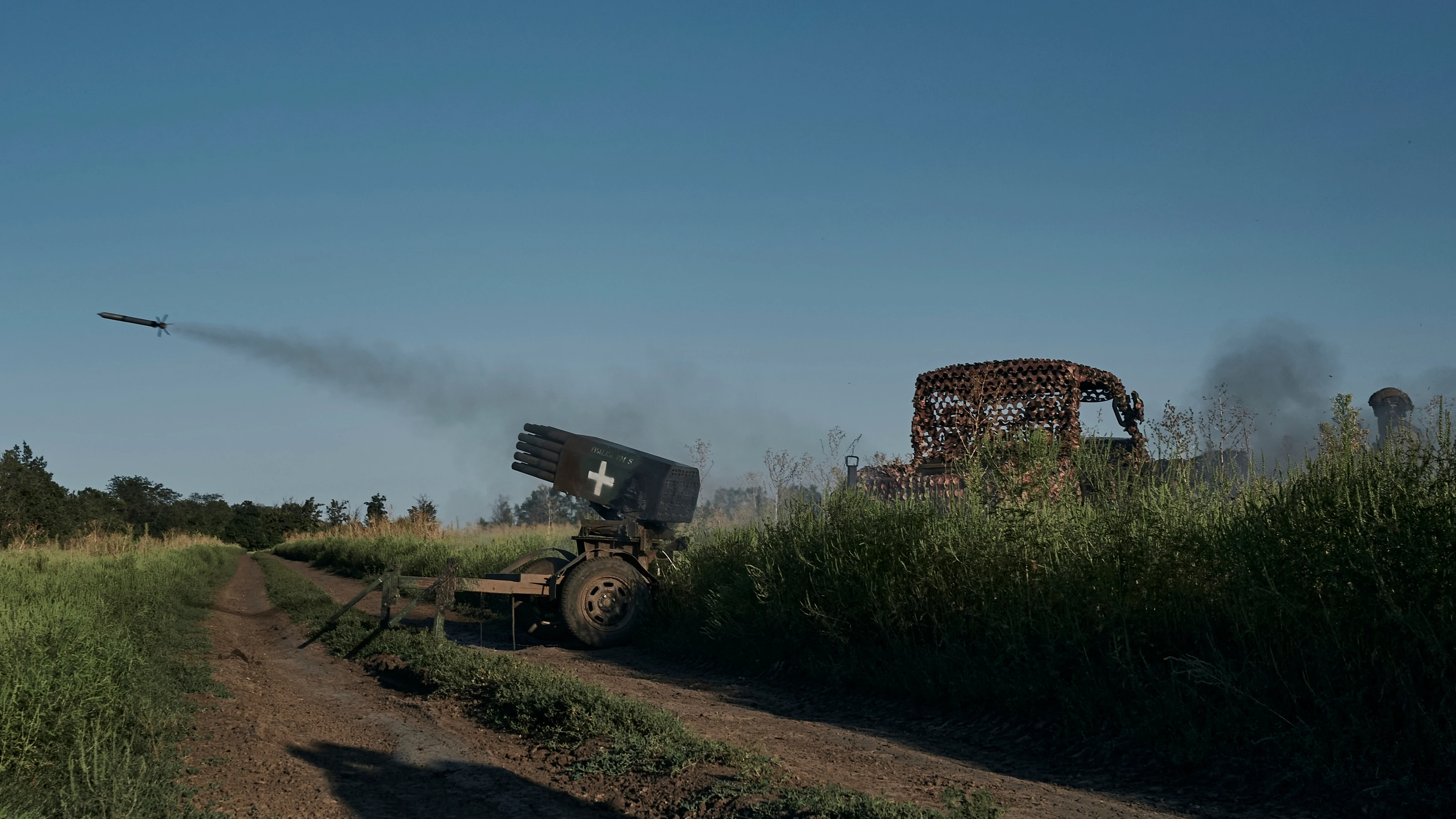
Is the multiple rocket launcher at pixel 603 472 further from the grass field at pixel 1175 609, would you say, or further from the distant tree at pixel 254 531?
the distant tree at pixel 254 531

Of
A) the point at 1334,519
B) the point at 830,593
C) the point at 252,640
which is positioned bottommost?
the point at 252,640

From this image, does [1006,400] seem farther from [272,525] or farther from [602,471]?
[272,525]

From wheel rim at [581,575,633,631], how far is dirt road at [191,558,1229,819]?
1892 mm

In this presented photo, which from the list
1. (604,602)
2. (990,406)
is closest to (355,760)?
(604,602)

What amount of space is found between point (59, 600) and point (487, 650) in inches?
233

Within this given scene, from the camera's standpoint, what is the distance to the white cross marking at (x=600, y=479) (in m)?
13.3

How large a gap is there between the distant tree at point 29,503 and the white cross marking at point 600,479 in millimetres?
33889

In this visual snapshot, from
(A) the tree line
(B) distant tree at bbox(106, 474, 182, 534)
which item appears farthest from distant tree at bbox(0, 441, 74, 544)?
(B) distant tree at bbox(106, 474, 182, 534)

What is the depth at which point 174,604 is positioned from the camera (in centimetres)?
1756

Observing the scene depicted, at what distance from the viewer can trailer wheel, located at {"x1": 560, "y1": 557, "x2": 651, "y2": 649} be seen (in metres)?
12.1

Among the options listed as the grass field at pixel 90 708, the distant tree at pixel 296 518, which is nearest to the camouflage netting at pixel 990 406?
the grass field at pixel 90 708

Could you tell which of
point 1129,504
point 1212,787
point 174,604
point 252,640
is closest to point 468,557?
point 174,604

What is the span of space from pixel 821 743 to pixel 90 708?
5.35 meters

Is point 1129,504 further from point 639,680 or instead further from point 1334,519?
point 639,680
